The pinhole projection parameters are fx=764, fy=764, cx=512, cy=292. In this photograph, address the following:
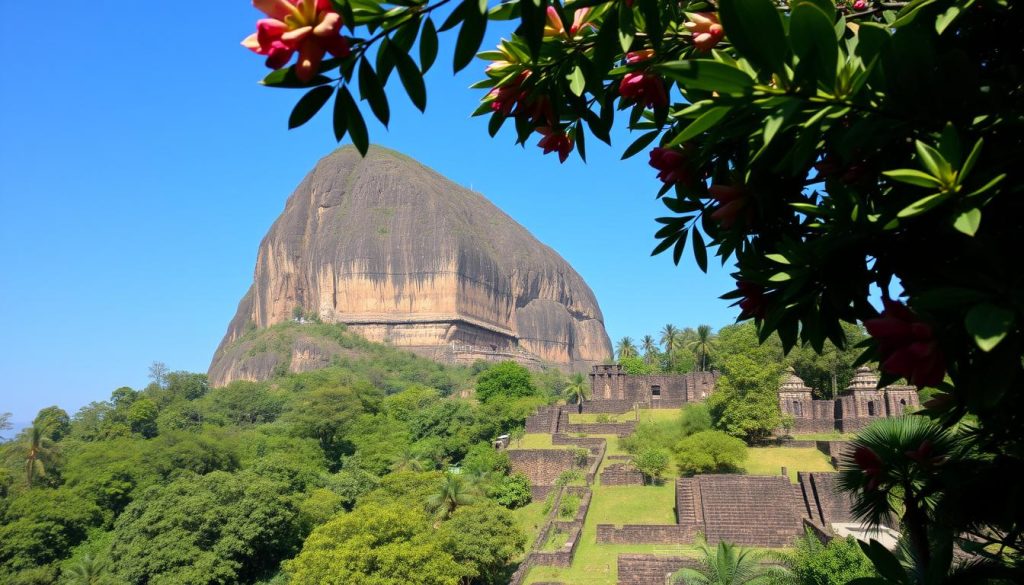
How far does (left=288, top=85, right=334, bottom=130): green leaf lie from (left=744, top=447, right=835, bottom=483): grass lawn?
24.1 m

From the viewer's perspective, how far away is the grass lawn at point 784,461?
2432cm

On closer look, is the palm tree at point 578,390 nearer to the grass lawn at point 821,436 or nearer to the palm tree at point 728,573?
the grass lawn at point 821,436

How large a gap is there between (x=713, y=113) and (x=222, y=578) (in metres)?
23.1

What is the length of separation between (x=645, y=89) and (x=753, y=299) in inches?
25.9

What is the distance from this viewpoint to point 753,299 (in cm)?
210

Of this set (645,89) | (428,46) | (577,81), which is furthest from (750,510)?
(428,46)

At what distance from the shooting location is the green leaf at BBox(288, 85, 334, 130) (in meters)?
1.49

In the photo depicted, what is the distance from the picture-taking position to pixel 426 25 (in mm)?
1545

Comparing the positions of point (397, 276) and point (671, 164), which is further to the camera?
point (397, 276)

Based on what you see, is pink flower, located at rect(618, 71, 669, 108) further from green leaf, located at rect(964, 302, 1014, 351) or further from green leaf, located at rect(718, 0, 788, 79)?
green leaf, located at rect(964, 302, 1014, 351)

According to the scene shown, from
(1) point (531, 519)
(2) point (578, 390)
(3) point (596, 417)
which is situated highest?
(2) point (578, 390)

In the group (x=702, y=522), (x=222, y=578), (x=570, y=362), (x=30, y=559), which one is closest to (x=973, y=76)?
(x=702, y=522)

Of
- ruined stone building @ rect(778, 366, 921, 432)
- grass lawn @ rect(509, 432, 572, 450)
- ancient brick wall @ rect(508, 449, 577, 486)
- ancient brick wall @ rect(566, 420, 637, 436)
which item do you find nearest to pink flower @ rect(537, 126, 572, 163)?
ancient brick wall @ rect(508, 449, 577, 486)

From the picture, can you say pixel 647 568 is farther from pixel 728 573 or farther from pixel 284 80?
pixel 284 80
